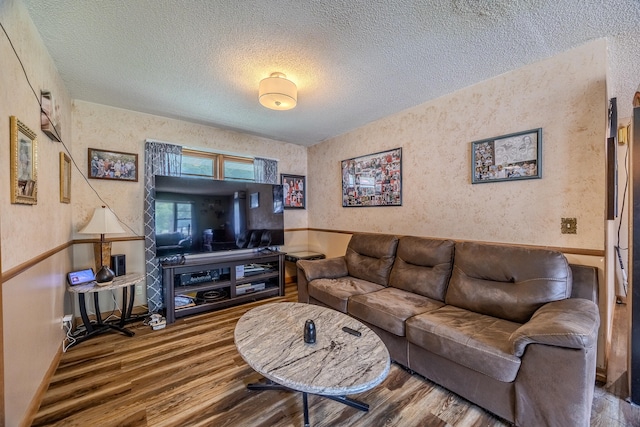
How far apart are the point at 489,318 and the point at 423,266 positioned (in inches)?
28.2

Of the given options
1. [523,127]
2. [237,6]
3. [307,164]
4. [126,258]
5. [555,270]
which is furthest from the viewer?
[307,164]

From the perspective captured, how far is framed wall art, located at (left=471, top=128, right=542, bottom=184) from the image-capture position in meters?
2.11

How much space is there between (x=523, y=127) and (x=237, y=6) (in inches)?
91.0

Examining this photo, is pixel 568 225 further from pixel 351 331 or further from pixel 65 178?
pixel 65 178

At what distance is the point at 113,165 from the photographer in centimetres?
298

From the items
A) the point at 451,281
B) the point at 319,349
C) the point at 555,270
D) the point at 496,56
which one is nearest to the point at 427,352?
the point at 451,281

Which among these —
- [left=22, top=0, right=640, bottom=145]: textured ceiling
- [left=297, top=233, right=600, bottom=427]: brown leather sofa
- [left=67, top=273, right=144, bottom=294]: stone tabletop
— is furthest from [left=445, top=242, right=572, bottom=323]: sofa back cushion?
[left=67, top=273, right=144, bottom=294]: stone tabletop

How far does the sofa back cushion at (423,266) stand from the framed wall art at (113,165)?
10.4 ft

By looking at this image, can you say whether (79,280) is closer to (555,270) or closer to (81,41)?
(81,41)

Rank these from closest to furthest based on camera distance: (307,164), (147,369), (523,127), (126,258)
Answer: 1. (147,369)
2. (523,127)
3. (126,258)
4. (307,164)

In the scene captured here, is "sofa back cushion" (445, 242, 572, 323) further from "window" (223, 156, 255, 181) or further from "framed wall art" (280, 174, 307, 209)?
"window" (223, 156, 255, 181)

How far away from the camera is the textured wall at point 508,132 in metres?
1.88

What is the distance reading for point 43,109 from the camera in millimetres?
1826

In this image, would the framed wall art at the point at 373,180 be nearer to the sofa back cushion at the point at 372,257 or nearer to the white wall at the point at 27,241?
the sofa back cushion at the point at 372,257
